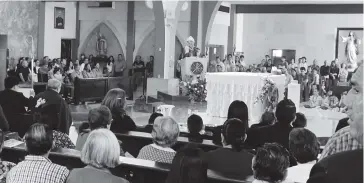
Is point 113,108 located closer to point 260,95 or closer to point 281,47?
point 260,95

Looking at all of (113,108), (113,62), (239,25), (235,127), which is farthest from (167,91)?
(235,127)

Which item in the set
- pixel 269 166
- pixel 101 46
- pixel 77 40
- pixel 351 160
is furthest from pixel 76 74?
pixel 351 160

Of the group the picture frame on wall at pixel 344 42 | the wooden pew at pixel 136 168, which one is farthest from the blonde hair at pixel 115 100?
the picture frame on wall at pixel 344 42

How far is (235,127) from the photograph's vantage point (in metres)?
3.78

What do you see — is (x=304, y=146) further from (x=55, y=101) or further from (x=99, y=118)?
(x=55, y=101)

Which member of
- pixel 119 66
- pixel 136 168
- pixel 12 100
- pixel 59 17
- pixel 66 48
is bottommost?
pixel 136 168

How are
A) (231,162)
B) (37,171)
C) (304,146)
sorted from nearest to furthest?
(37,171)
(304,146)
(231,162)

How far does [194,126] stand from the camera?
5.16m

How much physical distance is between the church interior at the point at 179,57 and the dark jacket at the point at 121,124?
11 millimetres

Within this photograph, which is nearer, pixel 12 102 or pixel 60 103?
pixel 60 103

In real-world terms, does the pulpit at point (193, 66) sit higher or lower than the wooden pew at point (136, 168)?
higher

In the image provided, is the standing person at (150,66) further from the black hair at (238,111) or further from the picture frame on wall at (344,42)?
the black hair at (238,111)

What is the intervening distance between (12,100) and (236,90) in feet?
15.7

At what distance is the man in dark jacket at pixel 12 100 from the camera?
24.1 ft
